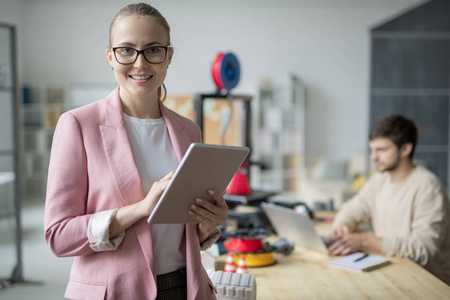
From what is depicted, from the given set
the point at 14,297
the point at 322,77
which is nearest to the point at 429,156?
the point at 322,77

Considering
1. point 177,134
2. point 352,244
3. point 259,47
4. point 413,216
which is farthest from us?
point 259,47

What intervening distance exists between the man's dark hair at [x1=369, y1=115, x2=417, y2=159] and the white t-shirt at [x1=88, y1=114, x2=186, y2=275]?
1.62 m

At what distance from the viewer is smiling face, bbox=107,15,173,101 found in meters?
1.10

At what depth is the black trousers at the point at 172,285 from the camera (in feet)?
3.75

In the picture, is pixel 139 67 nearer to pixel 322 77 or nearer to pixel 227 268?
pixel 227 268

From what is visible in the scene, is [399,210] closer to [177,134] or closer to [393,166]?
[393,166]

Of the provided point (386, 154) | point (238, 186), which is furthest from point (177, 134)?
point (386, 154)

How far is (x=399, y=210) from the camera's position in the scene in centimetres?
244

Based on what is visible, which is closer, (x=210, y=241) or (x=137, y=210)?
(x=137, y=210)

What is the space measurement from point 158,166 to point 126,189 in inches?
4.6

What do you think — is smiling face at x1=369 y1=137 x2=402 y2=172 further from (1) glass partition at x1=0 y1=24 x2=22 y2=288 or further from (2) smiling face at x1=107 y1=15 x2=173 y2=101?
(1) glass partition at x1=0 y1=24 x2=22 y2=288

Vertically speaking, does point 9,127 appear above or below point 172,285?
above

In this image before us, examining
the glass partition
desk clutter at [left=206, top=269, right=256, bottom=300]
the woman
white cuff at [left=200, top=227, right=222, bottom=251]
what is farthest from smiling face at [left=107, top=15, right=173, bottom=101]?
the glass partition

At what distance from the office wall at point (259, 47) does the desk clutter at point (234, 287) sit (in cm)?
716
